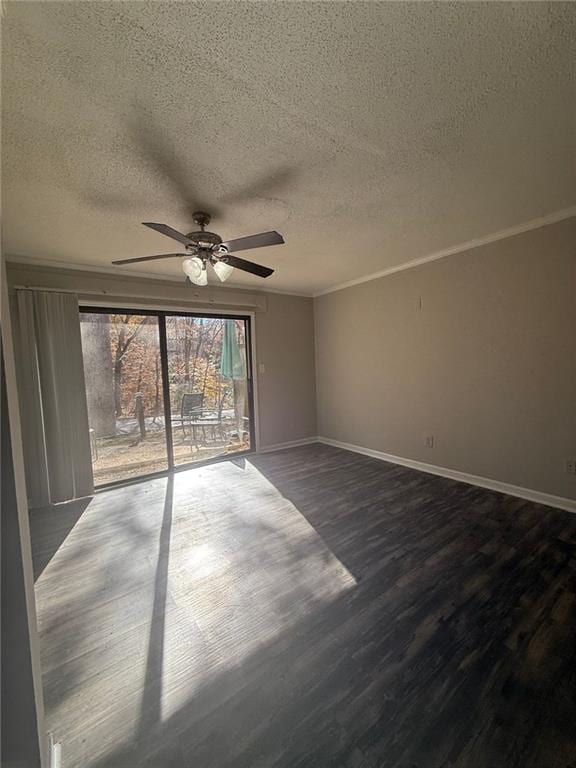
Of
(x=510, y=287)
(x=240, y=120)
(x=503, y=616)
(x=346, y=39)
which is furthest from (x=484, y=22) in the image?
(x=503, y=616)

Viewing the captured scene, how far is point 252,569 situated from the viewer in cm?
198

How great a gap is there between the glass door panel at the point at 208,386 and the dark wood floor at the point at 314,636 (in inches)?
59.1

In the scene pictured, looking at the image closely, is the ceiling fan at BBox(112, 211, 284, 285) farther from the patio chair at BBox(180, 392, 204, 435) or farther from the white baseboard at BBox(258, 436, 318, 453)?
the white baseboard at BBox(258, 436, 318, 453)

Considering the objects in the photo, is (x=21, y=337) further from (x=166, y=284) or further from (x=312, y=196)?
(x=312, y=196)

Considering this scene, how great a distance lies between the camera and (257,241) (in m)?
1.95

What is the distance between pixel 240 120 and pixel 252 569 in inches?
98.9

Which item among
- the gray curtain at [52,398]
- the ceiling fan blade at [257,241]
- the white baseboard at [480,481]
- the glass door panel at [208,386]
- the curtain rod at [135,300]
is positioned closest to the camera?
the ceiling fan blade at [257,241]

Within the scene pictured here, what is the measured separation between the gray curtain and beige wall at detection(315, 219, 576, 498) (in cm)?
342

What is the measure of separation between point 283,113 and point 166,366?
9.78ft

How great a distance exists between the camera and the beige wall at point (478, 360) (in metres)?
2.57

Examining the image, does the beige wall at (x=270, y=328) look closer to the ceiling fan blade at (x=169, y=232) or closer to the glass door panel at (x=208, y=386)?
the glass door panel at (x=208, y=386)

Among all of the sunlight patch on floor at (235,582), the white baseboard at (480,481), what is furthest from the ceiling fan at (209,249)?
the white baseboard at (480,481)

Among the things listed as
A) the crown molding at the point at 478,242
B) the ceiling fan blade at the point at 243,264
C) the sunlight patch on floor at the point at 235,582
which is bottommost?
the sunlight patch on floor at the point at 235,582

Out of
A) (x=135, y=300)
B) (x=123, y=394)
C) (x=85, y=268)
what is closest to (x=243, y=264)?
(x=135, y=300)
